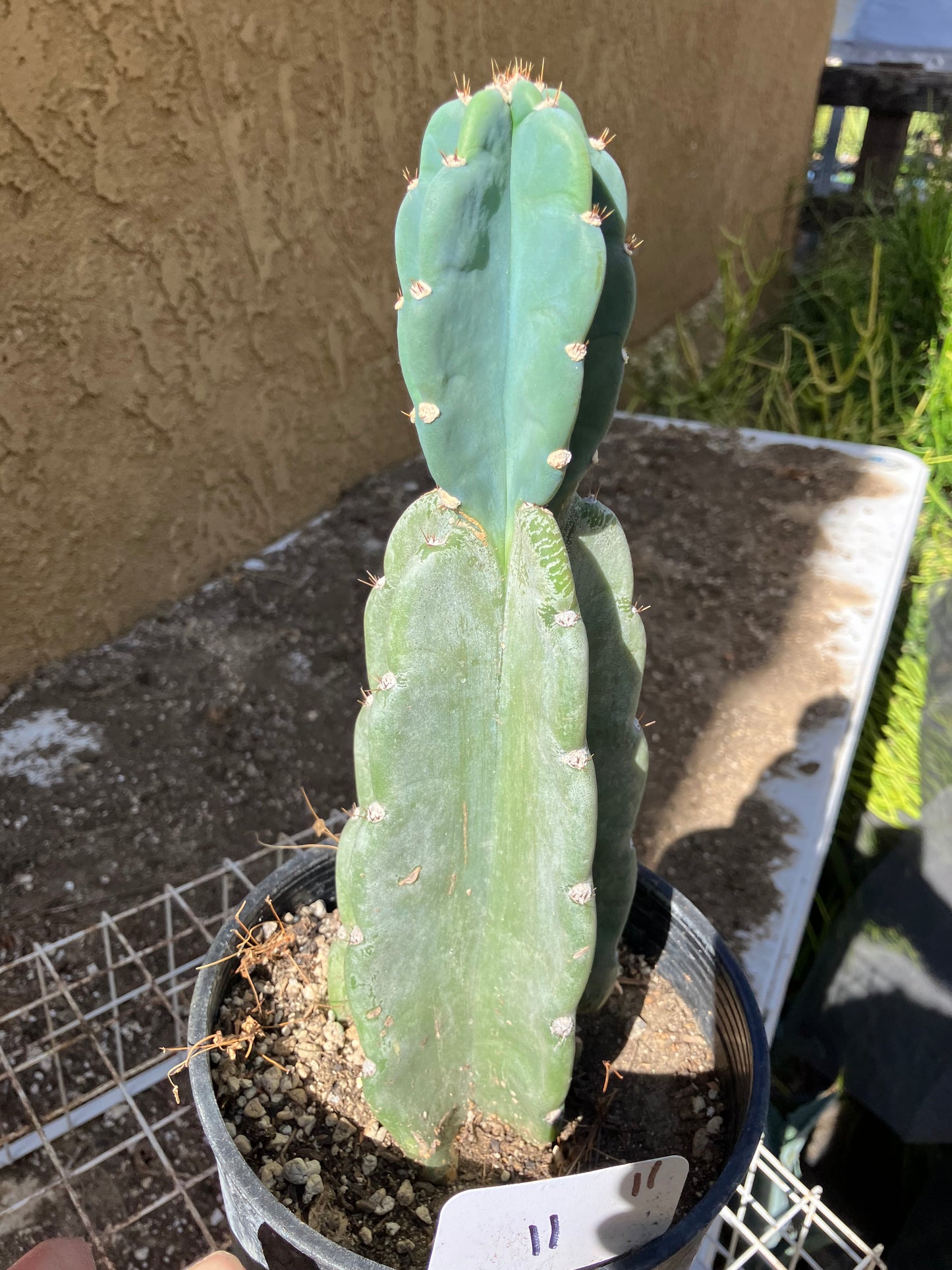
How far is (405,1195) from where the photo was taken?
2.69 ft

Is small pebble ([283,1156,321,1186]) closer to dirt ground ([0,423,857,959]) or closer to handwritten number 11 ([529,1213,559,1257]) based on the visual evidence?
handwritten number 11 ([529,1213,559,1257])

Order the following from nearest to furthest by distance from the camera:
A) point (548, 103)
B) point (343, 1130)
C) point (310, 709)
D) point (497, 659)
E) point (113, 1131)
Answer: point (548, 103) → point (497, 659) → point (343, 1130) → point (113, 1131) → point (310, 709)

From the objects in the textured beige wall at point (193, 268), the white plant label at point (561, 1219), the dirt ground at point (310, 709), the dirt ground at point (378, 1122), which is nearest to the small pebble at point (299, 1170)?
the dirt ground at point (378, 1122)

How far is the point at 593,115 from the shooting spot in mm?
3127

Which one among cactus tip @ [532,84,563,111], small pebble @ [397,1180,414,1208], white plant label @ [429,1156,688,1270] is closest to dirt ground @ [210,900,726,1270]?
small pebble @ [397,1180,414,1208]

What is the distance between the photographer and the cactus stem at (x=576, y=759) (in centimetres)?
67

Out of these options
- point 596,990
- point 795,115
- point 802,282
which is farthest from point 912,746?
point 795,115

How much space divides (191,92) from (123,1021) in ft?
5.61

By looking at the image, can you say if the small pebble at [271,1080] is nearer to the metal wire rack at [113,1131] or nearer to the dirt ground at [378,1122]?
the dirt ground at [378,1122]

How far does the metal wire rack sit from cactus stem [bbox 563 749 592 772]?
57 centimetres

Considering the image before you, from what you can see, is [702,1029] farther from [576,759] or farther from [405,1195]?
[576,759]

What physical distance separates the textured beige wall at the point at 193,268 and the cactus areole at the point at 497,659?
1.33 metres

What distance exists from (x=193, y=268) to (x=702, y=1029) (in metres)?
1.78

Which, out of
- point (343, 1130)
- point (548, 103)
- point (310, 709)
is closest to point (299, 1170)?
point (343, 1130)
